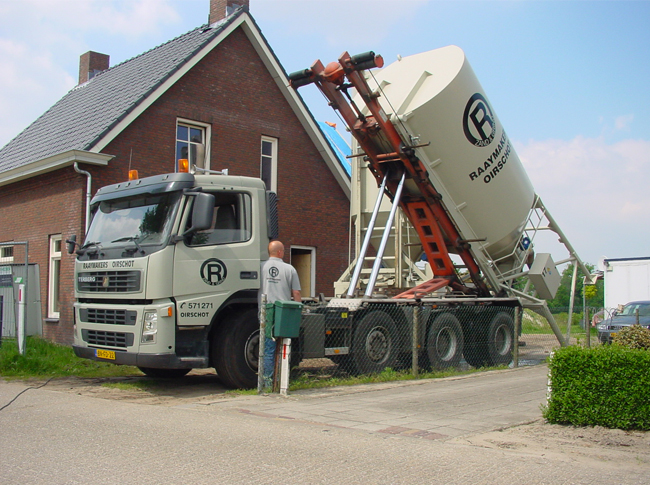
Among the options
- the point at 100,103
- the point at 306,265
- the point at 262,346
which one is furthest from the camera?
the point at 306,265

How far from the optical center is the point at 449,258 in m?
12.0

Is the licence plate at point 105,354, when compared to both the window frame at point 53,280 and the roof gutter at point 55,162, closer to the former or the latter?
the roof gutter at point 55,162

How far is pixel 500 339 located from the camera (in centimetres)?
1256

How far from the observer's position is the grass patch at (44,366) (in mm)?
10211

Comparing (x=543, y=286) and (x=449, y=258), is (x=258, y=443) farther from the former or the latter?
(x=543, y=286)

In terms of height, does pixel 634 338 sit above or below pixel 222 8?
below

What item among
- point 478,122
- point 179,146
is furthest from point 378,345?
point 179,146

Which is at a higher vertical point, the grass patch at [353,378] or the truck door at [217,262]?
the truck door at [217,262]

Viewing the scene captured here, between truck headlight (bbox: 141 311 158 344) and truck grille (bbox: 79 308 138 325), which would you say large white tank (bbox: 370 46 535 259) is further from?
truck grille (bbox: 79 308 138 325)

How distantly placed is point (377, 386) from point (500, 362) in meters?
4.08

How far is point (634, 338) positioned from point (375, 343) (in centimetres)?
356

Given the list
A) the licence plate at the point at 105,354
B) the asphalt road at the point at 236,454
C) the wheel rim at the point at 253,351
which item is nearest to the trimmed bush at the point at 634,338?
the asphalt road at the point at 236,454

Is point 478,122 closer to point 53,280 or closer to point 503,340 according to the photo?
point 503,340

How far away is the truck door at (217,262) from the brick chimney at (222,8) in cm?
1054
